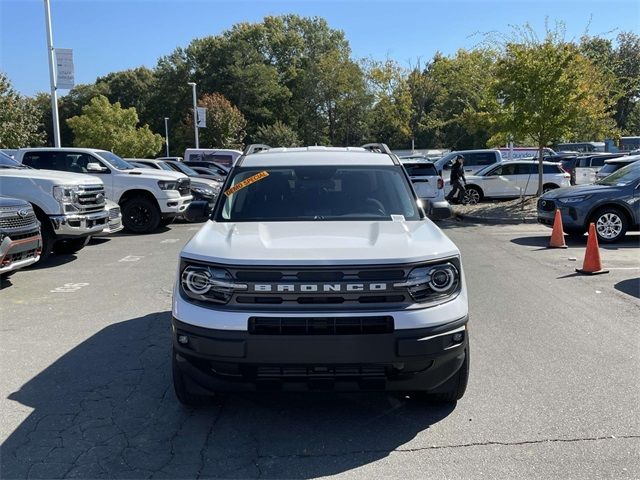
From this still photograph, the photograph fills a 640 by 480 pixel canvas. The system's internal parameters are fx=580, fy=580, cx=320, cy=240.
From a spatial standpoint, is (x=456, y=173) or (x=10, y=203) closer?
(x=10, y=203)

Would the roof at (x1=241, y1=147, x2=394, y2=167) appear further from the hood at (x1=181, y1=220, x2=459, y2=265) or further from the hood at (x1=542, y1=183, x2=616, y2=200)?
the hood at (x1=542, y1=183, x2=616, y2=200)

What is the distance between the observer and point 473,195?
2036 cm

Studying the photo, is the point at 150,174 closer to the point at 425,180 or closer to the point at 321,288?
the point at 425,180

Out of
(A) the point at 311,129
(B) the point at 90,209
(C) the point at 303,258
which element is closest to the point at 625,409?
(C) the point at 303,258

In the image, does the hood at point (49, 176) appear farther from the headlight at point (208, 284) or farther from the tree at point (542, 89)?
the tree at point (542, 89)

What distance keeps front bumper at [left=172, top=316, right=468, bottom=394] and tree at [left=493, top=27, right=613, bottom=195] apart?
49.6 ft

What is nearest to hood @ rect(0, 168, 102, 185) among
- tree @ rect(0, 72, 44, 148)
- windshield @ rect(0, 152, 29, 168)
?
windshield @ rect(0, 152, 29, 168)

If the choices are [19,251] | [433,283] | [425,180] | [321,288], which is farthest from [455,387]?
[425,180]

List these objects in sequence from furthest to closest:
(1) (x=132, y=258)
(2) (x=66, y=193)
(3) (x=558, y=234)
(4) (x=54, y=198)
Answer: (3) (x=558, y=234) < (1) (x=132, y=258) < (2) (x=66, y=193) < (4) (x=54, y=198)

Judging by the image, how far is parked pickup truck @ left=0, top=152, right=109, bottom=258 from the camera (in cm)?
952

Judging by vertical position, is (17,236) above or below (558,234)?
above

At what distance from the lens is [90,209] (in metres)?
10.2

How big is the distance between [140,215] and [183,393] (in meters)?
11.2

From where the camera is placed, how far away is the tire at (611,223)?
11406 millimetres
